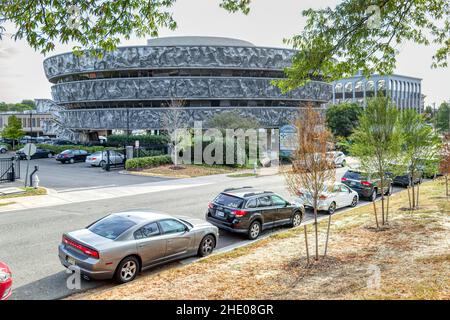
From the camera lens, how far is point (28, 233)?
501 inches

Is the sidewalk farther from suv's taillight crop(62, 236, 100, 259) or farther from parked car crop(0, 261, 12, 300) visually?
parked car crop(0, 261, 12, 300)

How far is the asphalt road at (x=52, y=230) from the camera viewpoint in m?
8.69

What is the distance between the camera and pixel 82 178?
94.2 ft

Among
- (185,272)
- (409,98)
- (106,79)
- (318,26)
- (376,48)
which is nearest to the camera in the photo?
(185,272)

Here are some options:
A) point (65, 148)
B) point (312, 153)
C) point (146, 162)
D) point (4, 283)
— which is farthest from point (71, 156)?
point (312, 153)

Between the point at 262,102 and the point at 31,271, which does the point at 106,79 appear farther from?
the point at 31,271

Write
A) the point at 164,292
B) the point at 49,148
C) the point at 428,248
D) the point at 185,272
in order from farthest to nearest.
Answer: the point at 49,148 < the point at 428,248 < the point at 185,272 < the point at 164,292

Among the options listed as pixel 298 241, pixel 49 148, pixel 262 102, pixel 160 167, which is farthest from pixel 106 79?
pixel 298 241

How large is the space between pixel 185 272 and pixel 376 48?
31.0ft

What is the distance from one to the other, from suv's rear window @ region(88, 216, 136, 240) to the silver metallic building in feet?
150

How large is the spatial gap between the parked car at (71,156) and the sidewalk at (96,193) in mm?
16895

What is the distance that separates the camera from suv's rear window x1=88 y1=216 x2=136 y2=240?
29.8ft

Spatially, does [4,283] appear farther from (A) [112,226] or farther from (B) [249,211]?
(B) [249,211]

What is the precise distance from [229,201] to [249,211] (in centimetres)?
81
